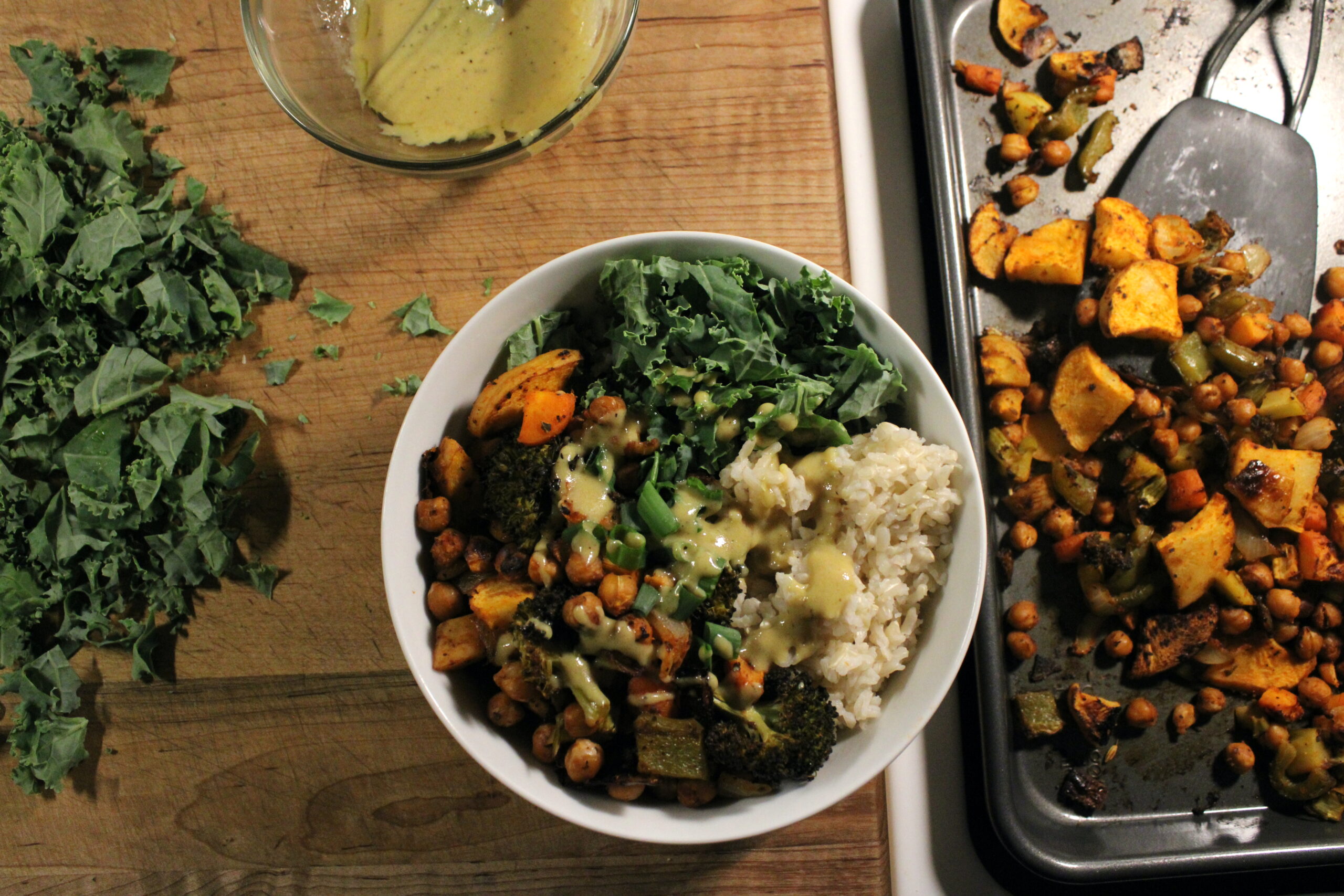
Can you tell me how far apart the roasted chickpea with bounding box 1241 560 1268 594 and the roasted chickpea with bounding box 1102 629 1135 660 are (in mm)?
329

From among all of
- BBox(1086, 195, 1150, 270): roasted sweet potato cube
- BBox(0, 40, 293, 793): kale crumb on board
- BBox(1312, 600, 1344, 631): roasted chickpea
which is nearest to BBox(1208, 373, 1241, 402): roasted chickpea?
BBox(1086, 195, 1150, 270): roasted sweet potato cube

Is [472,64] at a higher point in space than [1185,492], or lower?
higher

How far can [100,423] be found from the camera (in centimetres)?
202

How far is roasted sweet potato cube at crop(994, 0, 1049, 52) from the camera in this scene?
2.28 m

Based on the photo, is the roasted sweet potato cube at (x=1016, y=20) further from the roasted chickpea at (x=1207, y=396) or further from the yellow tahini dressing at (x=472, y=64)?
the yellow tahini dressing at (x=472, y=64)

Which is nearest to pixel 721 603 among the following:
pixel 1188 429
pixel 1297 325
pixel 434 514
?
pixel 434 514

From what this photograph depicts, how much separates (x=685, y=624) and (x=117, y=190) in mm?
1650

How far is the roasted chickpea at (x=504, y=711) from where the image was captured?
173 centimetres

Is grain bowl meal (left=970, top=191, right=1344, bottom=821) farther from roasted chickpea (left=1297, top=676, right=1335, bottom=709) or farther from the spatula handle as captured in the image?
the spatula handle

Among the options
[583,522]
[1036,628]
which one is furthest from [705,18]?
[1036,628]

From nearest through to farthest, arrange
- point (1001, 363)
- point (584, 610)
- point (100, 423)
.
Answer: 1. point (584, 610)
2. point (100, 423)
3. point (1001, 363)

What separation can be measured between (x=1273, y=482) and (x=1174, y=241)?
62 centimetres

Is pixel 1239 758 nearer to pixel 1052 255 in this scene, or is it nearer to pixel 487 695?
pixel 1052 255

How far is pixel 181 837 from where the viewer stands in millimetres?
2064
